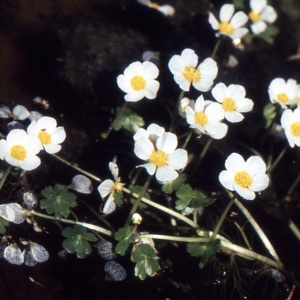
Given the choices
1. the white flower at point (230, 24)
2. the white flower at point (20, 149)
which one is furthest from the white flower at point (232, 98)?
the white flower at point (20, 149)

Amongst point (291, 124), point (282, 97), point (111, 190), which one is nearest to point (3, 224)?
point (111, 190)

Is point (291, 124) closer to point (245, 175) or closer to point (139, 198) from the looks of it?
point (245, 175)

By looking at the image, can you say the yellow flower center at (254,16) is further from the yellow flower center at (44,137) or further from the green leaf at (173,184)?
the yellow flower center at (44,137)

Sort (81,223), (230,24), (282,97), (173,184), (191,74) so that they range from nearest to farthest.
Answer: (81,223), (173,184), (191,74), (282,97), (230,24)

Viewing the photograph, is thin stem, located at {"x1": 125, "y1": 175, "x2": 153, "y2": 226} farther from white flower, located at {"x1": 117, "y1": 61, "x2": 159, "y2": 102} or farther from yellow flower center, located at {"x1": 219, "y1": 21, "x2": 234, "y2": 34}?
yellow flower center, located at {"x1": 219, "y1": 21, "x2": 234, "y2": 34}

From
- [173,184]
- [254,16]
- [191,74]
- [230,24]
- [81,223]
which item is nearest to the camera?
[81,223]

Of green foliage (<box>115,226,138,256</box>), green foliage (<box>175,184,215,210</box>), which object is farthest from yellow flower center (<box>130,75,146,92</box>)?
green foliage (<box>115,226,138,256</box>)
